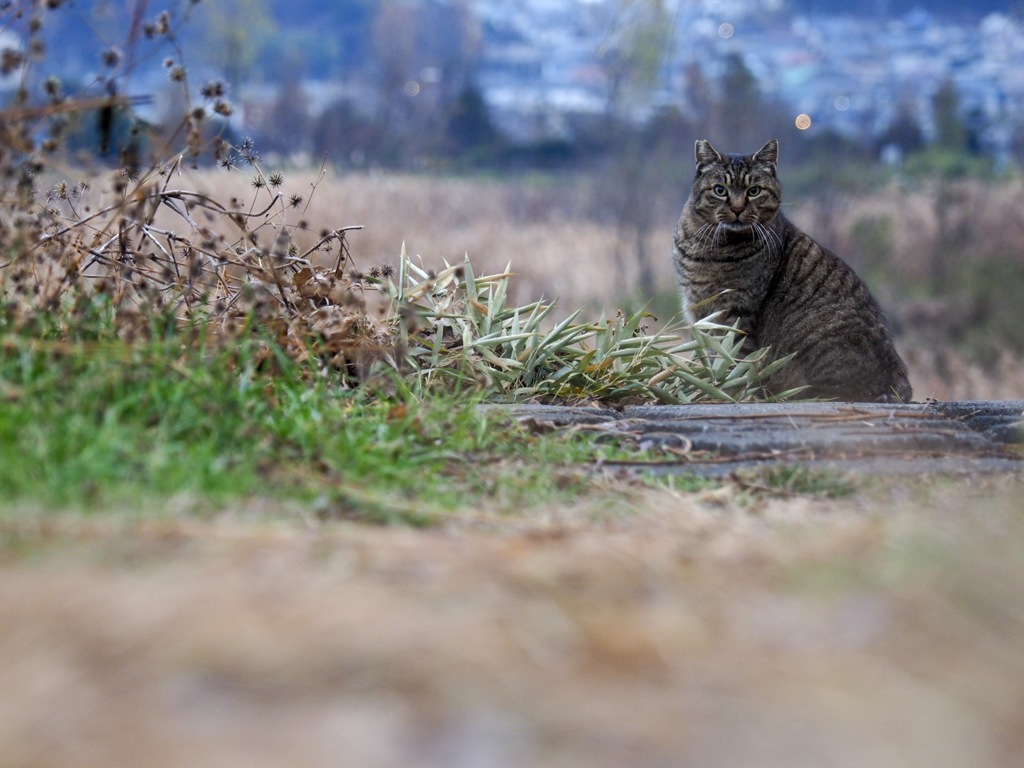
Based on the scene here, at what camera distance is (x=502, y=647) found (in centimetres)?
132

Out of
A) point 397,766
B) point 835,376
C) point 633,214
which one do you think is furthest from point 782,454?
point 633,214

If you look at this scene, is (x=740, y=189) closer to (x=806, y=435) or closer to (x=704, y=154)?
(x=704, y=154)

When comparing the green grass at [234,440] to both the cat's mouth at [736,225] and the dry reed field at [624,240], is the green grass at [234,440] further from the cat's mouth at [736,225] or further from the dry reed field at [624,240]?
the dry reed field at [624,240]

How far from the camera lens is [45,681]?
1.19 meters

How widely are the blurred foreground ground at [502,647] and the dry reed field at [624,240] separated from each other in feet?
28.0

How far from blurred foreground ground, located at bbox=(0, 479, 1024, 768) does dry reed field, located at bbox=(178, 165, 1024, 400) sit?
8526 millimetres

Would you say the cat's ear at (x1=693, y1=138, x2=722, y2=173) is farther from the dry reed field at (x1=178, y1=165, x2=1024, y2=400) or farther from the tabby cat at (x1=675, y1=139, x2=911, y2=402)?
the dry reed field at (x1=178, y1=165, x2=1024, y2=400)

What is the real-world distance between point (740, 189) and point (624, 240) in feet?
32.8

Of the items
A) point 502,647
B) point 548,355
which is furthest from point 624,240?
point 502,647

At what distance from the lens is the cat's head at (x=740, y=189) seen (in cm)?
458

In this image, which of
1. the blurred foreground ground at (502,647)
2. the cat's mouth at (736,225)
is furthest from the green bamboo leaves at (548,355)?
the blurred foreground ground at (502,647)

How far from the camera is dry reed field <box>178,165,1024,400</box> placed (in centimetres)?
1105

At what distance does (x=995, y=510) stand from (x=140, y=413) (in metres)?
1.66

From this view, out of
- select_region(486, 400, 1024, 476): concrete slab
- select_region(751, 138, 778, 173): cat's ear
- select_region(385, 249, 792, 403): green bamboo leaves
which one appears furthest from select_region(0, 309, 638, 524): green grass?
select_region(751, 138, 778, 173): cat's ear
